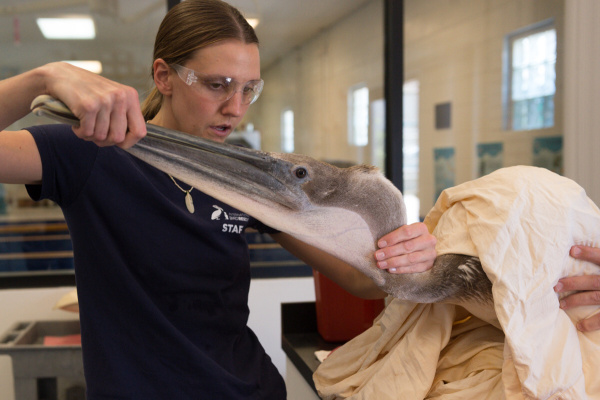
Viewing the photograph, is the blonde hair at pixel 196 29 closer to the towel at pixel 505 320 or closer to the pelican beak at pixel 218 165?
the pelican beak at pixel 218 165

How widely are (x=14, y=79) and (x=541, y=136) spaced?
3.76m

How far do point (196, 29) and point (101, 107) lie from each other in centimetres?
57

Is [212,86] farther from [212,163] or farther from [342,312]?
[342,312]

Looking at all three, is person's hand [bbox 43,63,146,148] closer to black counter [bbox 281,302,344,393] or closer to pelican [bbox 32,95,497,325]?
pelican [bbox 32,95,497,325]

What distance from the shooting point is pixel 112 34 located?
3.25 meters

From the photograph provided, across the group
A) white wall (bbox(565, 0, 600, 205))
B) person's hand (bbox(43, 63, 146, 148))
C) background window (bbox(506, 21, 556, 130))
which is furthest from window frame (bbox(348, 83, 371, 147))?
person's hand (bbox(43, 63, 146, 148))

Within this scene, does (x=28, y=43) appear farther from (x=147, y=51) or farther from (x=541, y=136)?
(x=541, y=136)

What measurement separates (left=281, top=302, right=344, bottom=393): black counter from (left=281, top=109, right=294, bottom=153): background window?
194 centimetres

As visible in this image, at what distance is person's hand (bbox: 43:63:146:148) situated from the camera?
27.0 inches

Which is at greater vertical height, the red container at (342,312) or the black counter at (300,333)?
the red container at (342,312)

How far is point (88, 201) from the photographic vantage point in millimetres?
1080

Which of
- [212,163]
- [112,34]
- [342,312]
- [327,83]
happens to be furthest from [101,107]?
[327,83]

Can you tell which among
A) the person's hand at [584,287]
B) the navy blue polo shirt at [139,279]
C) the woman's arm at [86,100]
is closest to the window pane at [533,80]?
the person's hand at [584,287]

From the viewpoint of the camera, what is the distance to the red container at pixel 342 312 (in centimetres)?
163
